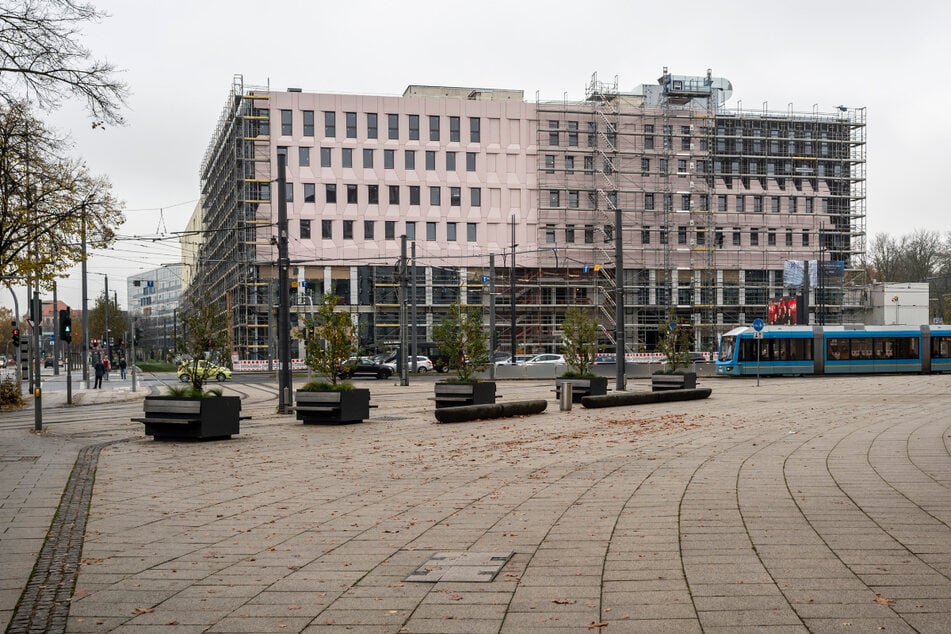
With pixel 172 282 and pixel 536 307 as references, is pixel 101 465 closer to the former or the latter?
pixel 536 307

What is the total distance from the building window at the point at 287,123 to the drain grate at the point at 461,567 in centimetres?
6782

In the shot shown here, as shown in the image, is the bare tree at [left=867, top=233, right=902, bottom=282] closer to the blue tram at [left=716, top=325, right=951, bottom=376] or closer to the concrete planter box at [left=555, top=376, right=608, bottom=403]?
the blue tram at [left=716, top=325, right=951, bottom=376]

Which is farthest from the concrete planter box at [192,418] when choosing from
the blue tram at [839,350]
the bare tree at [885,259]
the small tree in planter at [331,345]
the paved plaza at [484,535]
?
the bare tree at [885,259]

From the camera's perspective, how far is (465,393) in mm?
24344

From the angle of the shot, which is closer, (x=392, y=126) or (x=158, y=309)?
(x=392, y=126)

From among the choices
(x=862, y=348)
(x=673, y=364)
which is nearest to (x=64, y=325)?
(x=673, y=364)

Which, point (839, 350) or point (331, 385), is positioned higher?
point (331, 385)

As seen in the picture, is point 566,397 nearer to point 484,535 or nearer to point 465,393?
point 465,393

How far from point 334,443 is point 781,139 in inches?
2898

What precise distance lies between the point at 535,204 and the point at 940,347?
33.0 meters

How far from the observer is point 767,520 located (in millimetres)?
8555

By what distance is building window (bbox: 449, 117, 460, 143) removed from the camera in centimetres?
7575

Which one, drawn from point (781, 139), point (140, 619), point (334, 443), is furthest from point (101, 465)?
point (781, 139)

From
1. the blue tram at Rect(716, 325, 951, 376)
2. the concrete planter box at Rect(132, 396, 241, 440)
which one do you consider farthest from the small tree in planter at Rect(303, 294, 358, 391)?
the blue tram at Rect(716, 325, 951, 376)
